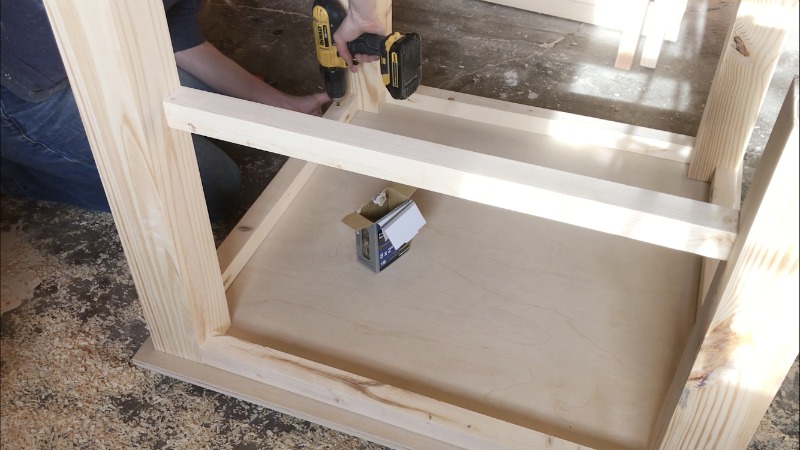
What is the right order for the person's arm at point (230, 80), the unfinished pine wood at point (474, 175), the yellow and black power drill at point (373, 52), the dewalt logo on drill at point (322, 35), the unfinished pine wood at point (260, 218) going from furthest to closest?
the person's arm at point (230, 80) → the dewalt logo on drill at point (322, 35) → the yellow and black power drill at point (373, 52) → the unfinished pine wood at point (260, 218) → the unfinished pine wood at point (474, 175)

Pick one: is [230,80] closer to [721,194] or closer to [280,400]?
[280,400]

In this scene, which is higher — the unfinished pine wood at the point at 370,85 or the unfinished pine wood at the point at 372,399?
the unfinished pine wood at the point at 370,85

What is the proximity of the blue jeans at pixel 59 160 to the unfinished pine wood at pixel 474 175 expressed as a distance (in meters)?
0.63

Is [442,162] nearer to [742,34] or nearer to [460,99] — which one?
[742,34]

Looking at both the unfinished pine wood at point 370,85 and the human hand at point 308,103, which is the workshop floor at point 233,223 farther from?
the unfinished pine wood at point 370,85

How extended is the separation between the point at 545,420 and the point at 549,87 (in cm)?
115

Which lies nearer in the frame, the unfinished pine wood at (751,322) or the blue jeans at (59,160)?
the unfinished pine wood at (751,322)

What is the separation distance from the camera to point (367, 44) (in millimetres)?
1489

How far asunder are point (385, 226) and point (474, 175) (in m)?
0.49

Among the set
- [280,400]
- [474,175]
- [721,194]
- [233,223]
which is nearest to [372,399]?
[280,400]

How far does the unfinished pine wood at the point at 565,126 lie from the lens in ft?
5.14

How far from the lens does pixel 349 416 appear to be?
45.1 inches

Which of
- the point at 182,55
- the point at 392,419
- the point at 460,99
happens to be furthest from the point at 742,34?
the point at 182,55

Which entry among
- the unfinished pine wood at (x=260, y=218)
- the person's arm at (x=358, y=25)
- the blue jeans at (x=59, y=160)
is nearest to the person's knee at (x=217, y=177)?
the blue jeans at (x=59, y=160)
